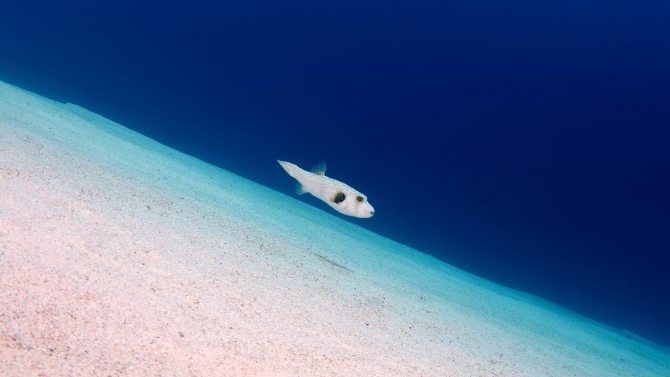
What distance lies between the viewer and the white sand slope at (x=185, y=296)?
1.46 m

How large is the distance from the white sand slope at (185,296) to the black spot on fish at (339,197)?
0.69 m

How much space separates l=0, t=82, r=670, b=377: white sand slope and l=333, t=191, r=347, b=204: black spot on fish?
2.27ft

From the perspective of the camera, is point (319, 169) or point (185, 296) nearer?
point (185, 296)

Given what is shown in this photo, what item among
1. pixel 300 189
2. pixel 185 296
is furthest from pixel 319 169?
pixel 185 296

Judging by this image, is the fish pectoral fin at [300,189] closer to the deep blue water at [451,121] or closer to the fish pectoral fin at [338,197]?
the fish pectoral fin at [338,197]

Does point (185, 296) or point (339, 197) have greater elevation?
point (339, 197)

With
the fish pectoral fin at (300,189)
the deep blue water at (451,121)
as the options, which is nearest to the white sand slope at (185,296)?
the fish pectoral fin at (300,189)

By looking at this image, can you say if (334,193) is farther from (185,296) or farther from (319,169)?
(185,296)

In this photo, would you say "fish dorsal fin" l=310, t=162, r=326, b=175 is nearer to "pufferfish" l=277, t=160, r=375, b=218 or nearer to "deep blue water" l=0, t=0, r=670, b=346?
"pufferfish" l=277, t=160, r=375, b=218

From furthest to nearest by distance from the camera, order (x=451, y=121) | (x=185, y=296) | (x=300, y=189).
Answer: (x=451, y=121) < (x=300, y=189) < (x=185, y=296)

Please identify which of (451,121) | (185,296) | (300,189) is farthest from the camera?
(451,121)

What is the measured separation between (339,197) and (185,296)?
88 centimetres

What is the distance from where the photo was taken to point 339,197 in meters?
2.04

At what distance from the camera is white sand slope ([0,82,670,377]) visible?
57.6 inches
